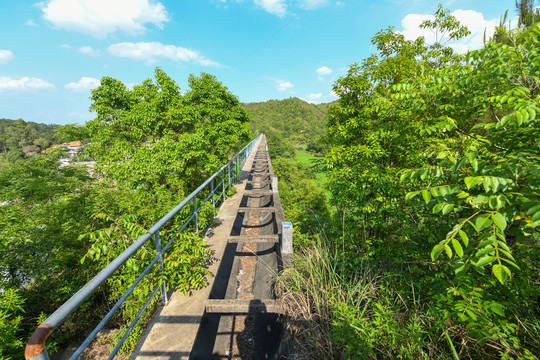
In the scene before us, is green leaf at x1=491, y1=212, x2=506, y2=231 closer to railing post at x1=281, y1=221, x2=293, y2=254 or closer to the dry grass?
the dry grass

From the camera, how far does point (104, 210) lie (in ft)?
21.5

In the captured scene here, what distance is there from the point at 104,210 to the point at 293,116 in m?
117

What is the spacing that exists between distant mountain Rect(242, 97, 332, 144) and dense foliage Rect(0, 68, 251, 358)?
93498mm

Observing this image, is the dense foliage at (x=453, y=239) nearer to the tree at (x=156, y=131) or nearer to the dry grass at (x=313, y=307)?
the dry grass at (x=313, y=307)

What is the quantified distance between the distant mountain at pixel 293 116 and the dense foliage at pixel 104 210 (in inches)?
3681

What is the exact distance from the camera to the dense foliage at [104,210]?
2949 mm

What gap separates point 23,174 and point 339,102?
13.4 meters

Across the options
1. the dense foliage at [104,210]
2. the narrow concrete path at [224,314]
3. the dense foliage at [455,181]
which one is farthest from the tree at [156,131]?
the dense foliage at [455,181]

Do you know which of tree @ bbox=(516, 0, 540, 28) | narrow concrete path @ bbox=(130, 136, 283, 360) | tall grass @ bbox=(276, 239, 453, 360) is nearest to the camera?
tall grass @ bbox=(276, 239, 453, 360)

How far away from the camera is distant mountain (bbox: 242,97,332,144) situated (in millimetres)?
106062

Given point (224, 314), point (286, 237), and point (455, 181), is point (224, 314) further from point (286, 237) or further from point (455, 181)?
point (455, 181)

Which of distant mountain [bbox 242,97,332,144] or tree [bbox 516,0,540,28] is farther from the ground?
distant mountain [bbox 242,97,332,144]

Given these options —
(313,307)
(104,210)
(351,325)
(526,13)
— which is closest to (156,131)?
(104,210)

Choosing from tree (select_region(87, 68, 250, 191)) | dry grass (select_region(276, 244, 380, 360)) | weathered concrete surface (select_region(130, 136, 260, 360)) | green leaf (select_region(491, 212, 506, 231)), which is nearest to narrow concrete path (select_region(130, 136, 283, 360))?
weathered concrete surface (select_region(130, 136, 260, 360))
